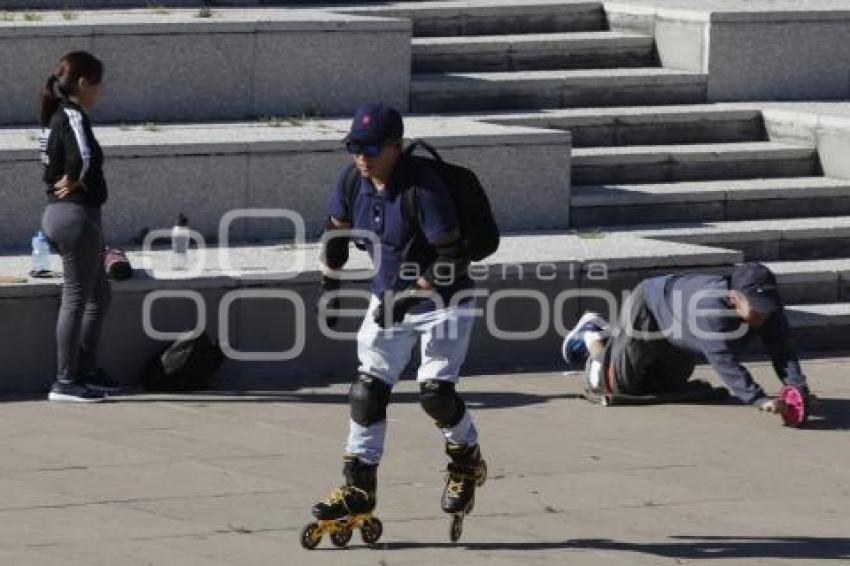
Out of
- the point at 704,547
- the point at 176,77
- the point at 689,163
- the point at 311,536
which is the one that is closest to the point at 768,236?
the point at 689,163

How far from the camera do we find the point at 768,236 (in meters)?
14.9

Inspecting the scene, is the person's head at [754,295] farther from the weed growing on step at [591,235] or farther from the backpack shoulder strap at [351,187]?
the backpack shoulder strap at [351,187]

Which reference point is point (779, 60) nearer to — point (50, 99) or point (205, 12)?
point (205, 12)

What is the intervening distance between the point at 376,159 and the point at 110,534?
1906mm

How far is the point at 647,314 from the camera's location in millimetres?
12477

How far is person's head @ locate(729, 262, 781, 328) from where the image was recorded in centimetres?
1188

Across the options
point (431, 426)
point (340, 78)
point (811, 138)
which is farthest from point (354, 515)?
point (811, 138)

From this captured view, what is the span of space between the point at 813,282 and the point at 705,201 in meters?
1.23

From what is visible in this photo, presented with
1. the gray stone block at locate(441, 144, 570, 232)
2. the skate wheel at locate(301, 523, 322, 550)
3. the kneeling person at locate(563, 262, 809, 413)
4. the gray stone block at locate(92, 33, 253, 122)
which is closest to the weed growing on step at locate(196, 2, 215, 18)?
the gray stone block at locate(92, 33, 253, 122)

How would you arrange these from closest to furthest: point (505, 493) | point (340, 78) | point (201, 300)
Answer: point (505, 493) < point (201, 300) < point (340, 78)

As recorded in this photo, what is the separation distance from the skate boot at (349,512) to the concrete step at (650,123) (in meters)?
6.81

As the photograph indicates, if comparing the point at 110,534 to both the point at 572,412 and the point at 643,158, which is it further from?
the point at 643,158

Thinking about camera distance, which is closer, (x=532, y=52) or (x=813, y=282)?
(x=813, y=282)

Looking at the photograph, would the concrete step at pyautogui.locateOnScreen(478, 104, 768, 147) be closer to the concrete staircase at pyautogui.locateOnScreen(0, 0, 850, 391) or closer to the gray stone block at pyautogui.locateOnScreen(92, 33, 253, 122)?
the concrete staircase at pyautogui.locateOnScreen(0, 0, 850, 391)
